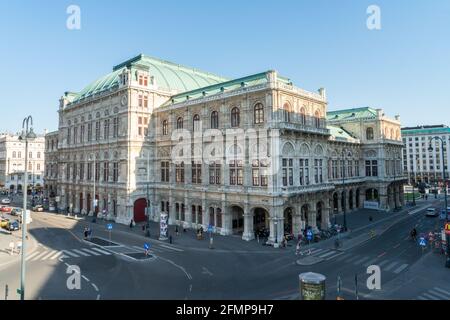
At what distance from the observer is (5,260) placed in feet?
110

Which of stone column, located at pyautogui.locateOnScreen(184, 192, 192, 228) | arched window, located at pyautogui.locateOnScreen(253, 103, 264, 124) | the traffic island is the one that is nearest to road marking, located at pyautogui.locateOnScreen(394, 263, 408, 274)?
the traffic island

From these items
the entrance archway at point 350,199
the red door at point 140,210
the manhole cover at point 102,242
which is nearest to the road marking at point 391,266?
the manhole cover at point 102,242

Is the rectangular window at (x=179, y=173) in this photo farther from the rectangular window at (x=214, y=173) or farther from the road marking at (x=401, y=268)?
the road marking at (x=401, y=268)

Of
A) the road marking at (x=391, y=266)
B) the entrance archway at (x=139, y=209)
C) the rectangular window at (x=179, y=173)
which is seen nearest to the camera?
the road marking at (x=391, y=266)

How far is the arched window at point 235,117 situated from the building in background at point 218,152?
0.22 metres

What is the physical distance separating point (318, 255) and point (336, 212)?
34245 millimetres

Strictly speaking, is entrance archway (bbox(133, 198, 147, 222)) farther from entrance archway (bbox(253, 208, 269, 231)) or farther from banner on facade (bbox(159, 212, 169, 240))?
entrance archway (bbox(253, 208, 269, 231))

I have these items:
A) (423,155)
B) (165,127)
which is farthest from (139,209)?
(423,155)

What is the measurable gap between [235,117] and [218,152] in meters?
5.61

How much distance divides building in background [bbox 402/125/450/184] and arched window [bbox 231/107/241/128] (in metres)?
130

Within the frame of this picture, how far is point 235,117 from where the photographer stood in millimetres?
46469

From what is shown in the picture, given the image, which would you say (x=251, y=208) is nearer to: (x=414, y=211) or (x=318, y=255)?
(x=318, y=255)

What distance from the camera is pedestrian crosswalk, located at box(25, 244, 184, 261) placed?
113 ft

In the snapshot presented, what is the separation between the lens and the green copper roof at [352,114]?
76375mm
